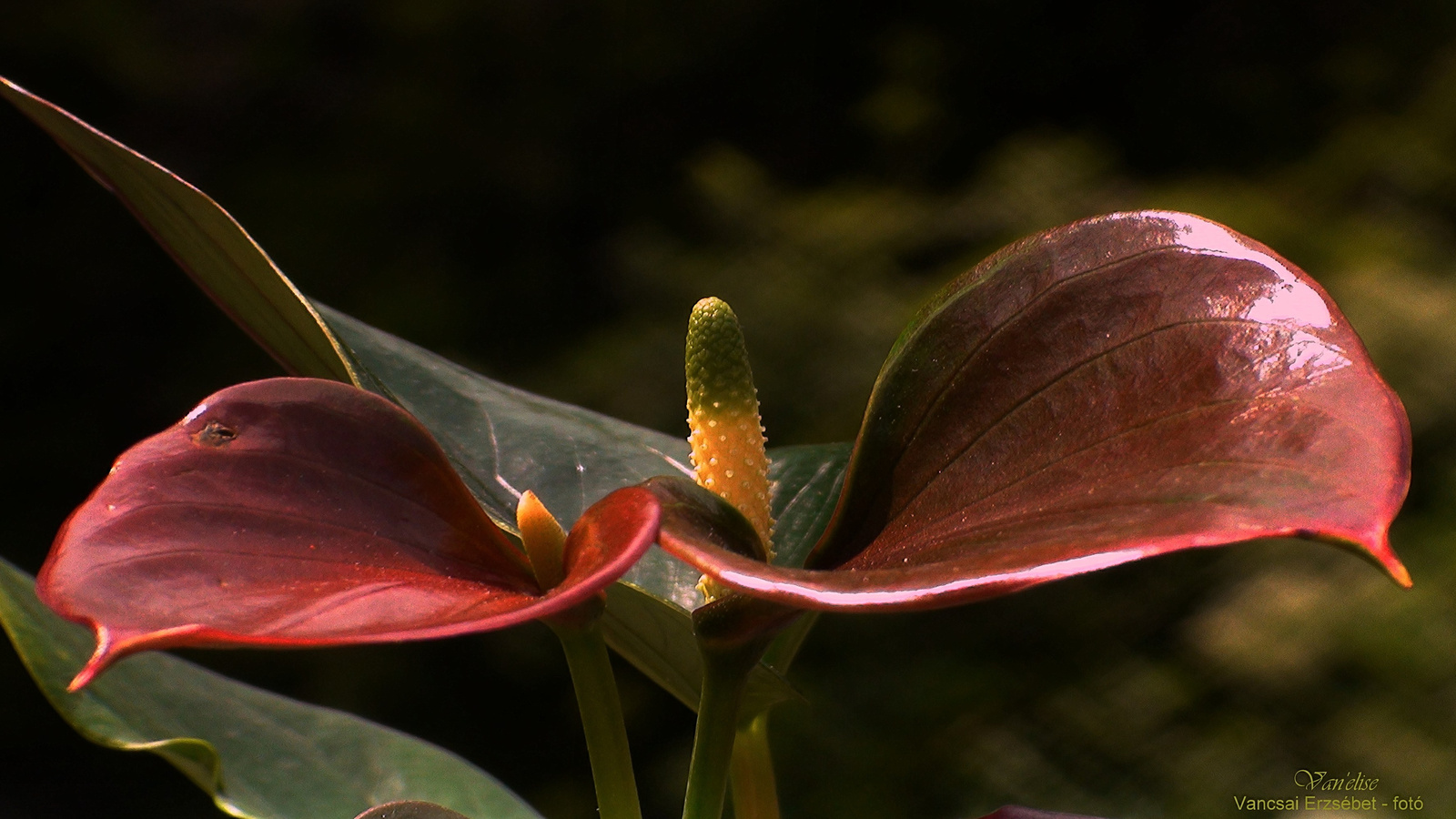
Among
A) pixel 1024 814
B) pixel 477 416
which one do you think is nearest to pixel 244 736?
pixel 477 416

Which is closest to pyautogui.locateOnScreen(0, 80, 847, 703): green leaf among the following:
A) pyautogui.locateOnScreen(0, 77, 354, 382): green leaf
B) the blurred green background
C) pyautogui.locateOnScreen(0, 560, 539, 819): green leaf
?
pyautogui.locateOnScreen(0, 77, 354, 382): green leaf

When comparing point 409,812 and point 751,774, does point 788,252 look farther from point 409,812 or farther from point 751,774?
point 409,812

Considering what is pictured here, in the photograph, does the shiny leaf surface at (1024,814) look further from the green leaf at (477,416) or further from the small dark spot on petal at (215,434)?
the small dark spot on petal at (215,434)

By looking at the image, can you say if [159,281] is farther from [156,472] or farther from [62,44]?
[156,472]

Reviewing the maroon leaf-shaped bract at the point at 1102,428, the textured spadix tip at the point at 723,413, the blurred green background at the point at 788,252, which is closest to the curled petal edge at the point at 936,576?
the maroon leaf-shaped bract at the point at 1102,428

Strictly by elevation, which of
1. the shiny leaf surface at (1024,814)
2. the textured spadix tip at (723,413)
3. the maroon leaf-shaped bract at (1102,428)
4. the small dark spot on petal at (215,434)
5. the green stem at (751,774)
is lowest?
the green stem at (751,774)

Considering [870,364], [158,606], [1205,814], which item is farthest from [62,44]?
[158,606]
